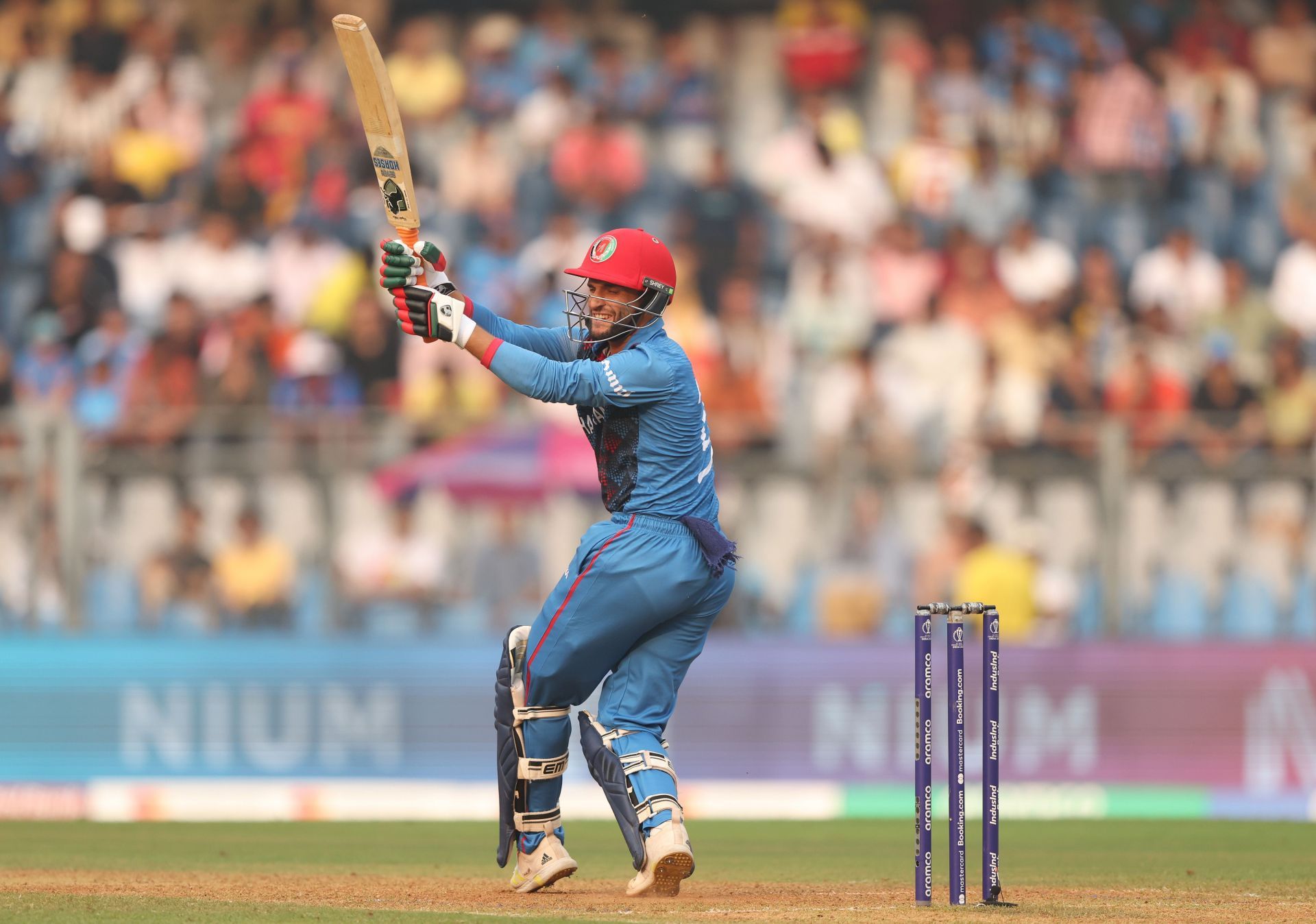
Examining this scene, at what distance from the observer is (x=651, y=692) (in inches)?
283

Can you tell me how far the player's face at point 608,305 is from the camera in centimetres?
729

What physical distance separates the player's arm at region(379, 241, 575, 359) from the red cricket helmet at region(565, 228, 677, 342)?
30 cm

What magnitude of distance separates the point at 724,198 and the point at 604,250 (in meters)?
10.1

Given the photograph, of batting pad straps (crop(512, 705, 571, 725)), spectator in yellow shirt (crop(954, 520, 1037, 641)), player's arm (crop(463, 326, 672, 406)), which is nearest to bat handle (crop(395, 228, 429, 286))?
player's arm (crop(463, 326, 672, 406))

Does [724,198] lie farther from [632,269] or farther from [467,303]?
[467,303]

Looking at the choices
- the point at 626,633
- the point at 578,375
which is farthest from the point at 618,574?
the point at 578,375

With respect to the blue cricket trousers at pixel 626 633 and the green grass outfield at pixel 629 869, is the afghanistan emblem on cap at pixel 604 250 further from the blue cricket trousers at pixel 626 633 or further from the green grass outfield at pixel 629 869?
the green grass outfield at pixel 629 869

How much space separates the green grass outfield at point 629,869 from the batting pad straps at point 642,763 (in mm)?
485

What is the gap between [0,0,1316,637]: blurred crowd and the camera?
49.6 ft

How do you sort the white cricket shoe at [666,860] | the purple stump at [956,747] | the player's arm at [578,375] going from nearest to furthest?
the purple stump at [956,747], the player's arm at [578,375], the white cricket shoe at [666,860]

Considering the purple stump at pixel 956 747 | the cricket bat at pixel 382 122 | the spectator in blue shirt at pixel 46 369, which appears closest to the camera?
the purple stump at pixel 956 747

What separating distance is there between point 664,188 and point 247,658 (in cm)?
616

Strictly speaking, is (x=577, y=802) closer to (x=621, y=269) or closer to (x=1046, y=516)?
(x=1046, y=516)

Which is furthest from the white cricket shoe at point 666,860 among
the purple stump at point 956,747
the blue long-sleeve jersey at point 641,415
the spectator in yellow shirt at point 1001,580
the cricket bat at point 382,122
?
the spectator in yellow shirt at point 1001,580
